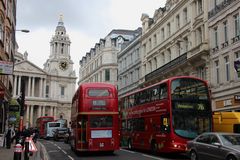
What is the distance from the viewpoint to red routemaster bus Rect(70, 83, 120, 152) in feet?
69.5

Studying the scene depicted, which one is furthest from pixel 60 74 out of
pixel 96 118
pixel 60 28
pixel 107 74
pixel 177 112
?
pixel 177 112

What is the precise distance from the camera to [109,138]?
71.1ft

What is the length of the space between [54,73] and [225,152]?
4346 inches

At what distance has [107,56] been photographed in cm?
7569

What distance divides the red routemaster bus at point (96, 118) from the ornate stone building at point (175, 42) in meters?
14.6

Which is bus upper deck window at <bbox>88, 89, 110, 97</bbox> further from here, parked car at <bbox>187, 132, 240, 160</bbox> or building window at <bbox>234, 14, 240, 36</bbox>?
building window at <bbox>234, 14, 240, 36</bbox>

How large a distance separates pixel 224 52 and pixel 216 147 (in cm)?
1740

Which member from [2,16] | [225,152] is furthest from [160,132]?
[2,16]

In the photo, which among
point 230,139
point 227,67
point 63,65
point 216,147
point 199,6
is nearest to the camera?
point 216,147

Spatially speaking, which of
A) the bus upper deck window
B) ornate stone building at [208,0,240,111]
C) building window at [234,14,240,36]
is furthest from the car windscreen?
building window at [234,14,240,36]

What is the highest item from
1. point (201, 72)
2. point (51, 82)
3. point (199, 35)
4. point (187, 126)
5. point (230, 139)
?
point (51, 82)

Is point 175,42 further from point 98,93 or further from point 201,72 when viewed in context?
point 98,93

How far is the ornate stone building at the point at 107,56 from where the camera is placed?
2931 inches

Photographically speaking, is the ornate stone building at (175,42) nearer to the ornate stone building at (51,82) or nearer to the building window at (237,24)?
the building window at (237,24)
